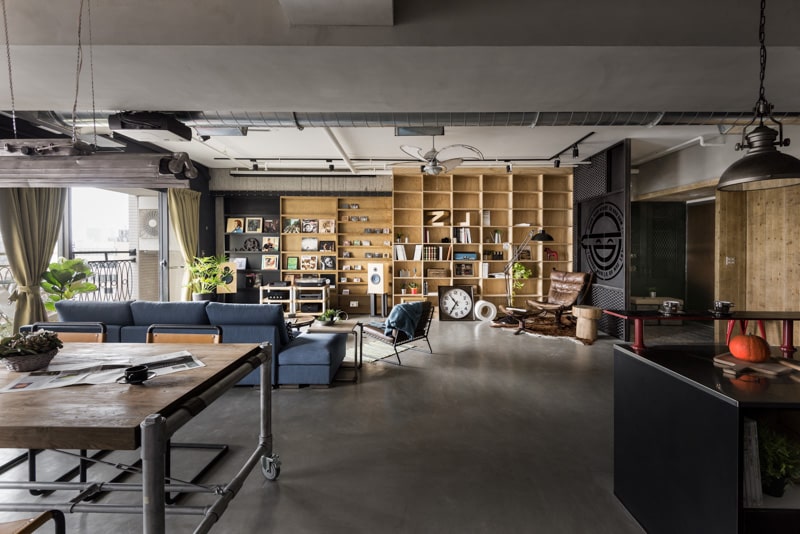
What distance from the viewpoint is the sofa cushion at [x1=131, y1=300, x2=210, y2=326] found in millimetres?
3682

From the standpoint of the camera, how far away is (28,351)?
1785mm

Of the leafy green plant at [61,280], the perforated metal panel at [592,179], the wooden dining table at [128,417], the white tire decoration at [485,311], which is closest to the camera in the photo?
the wooden dining table at [128,417]

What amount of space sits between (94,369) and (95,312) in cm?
234

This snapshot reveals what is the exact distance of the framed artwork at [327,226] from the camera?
28.6 ft

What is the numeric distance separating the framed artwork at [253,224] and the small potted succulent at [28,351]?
7155 millimetres

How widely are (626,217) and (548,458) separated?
4.75 meters

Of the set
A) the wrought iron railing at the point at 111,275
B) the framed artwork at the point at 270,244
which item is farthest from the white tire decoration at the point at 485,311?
the wrought iron railing at the point at 111,275

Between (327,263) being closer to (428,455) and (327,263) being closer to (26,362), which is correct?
(428,455)

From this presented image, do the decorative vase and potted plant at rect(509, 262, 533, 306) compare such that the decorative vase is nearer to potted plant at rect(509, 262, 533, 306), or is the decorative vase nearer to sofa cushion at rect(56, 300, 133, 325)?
sofa cushion at rect(56, 300, 133, 325)

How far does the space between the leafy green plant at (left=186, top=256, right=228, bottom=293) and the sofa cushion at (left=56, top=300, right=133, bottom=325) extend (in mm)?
3547

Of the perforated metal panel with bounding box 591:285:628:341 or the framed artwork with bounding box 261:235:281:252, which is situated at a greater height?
the framed artwork with bounding box 261:235:281:252

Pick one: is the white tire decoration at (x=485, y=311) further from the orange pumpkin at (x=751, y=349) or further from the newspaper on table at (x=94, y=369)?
the newspaper on table at (x=94, y=369)

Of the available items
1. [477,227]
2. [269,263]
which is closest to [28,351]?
[269,263]

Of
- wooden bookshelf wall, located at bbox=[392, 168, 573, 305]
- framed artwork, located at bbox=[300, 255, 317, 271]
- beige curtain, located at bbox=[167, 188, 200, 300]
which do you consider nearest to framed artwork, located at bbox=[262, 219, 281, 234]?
framed artwork, located at bbox=[300, 255, 317, 271]
